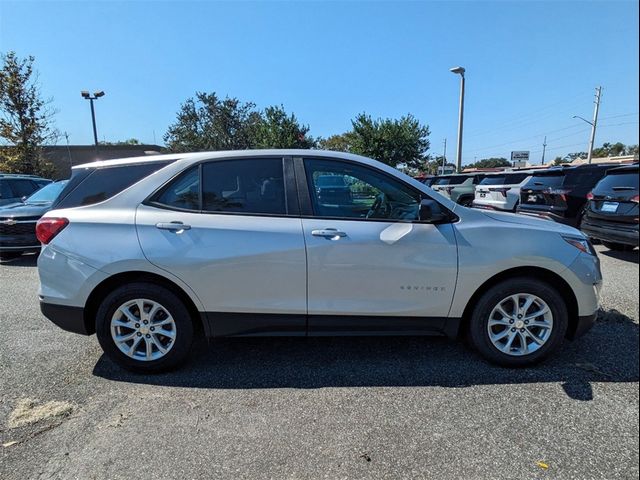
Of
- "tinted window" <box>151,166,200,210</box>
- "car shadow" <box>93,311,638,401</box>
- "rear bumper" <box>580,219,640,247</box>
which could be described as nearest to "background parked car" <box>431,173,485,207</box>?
"rear bumper" <box>580,219,640,247</box>

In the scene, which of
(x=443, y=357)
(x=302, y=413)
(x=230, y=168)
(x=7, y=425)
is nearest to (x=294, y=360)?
(x=302, y=413)

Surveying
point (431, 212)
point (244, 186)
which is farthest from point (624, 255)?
point (244, 186)

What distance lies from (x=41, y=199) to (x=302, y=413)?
28.7 feet

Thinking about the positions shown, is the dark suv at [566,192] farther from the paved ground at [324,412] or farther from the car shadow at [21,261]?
the car shadow at [21,261]

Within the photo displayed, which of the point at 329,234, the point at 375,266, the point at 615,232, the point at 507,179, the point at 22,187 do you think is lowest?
the point at 615,232

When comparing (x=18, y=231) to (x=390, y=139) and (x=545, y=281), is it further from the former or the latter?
(x=390, y=139)

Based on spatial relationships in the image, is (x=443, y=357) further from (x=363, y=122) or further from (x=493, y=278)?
(x=363, y=122)

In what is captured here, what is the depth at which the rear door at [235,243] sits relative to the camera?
3.02 metres

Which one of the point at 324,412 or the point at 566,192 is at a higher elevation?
the point at 566,192

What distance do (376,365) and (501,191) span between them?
1039cm

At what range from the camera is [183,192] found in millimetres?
3184

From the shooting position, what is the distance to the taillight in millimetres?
3102

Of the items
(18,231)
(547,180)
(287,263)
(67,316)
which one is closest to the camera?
(287,263)

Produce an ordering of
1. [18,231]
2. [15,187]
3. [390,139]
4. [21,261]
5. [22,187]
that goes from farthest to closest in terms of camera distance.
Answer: [390,139] < [22,187] < [15,187] < [21,261] < [18,231]
